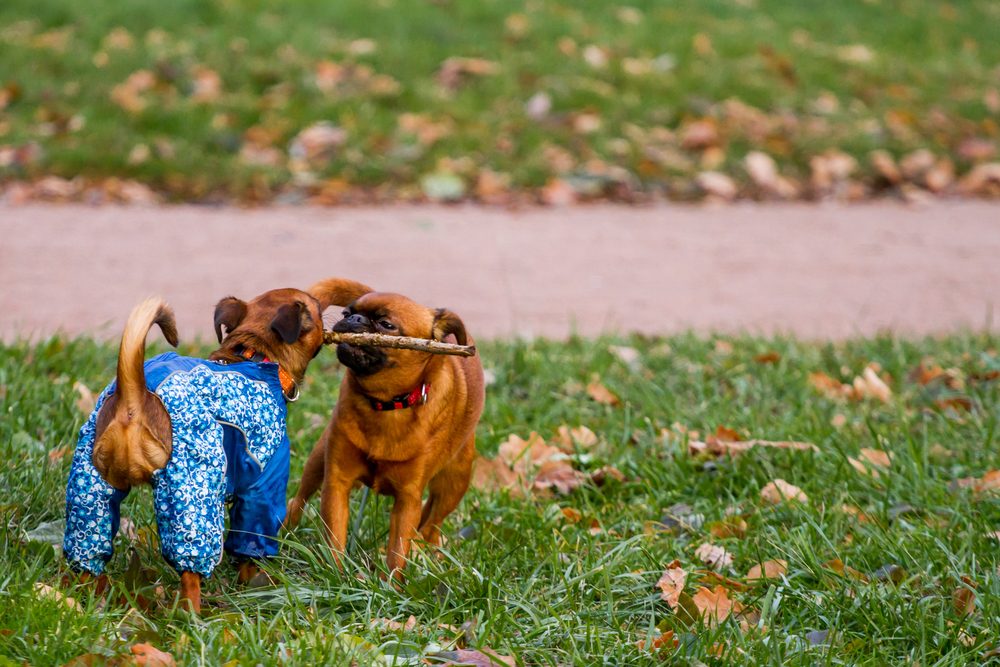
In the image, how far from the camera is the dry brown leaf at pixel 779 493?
11.9 feet

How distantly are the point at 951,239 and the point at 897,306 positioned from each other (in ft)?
4.65

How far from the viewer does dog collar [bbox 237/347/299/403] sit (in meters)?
2.89

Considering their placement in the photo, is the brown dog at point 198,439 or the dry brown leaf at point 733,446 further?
the dry brown leaf at point 733,446

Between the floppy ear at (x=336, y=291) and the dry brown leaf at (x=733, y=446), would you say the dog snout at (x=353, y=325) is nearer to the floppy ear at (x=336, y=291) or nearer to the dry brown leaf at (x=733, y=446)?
the floppy ear at (x=336, y=291)

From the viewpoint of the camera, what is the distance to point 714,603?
296cm

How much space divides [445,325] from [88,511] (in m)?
0.95

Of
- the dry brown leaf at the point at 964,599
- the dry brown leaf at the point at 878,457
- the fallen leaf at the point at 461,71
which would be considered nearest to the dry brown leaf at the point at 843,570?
the dry brown leaf at the point at 964,599

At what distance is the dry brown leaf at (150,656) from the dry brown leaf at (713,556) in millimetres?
1458

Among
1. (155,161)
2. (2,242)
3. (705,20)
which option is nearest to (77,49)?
(155,161)

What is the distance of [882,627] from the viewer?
9.45 feet

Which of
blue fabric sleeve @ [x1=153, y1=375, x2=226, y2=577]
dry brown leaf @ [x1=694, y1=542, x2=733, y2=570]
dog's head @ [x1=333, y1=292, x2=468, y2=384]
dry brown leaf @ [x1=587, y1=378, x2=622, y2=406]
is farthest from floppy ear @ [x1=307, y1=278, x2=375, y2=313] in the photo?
dry brown leaf @ [x1=587, y1=378, x2=622, y2=406]

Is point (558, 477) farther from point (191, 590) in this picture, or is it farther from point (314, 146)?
point (314, 146)

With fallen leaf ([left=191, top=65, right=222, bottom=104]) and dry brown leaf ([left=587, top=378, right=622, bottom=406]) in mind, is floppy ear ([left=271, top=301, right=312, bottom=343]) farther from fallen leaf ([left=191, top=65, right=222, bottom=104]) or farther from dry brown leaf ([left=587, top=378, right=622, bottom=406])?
fallen leaf ([left=191, top=65, right=222, bottom=104])

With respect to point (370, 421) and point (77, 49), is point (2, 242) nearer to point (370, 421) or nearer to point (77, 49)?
point (77, 49)
